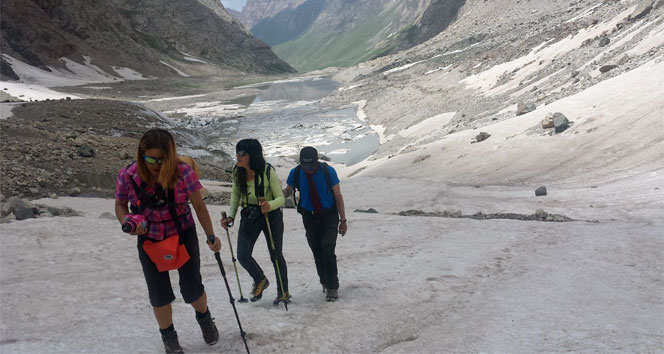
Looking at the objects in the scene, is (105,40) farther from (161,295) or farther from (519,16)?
(161,295)

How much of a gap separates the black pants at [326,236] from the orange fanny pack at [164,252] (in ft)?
5.97

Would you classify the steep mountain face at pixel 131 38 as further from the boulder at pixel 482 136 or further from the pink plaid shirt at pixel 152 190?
the pink plaid shirt at pixel 152 190

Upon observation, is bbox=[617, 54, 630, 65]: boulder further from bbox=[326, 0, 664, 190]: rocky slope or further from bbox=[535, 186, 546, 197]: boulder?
bbox=[535, 186, 546, 197]: boulder

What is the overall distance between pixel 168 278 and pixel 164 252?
1.17 ft

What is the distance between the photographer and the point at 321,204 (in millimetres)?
5254

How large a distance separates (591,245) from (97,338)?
20.6 feet

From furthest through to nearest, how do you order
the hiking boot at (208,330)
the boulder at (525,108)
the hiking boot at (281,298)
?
1. the boulder at (525,108)
2. the hiking boot at (281,298)
3. the hiking boot at (208,330)

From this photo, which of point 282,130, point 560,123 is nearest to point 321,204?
point 560,123

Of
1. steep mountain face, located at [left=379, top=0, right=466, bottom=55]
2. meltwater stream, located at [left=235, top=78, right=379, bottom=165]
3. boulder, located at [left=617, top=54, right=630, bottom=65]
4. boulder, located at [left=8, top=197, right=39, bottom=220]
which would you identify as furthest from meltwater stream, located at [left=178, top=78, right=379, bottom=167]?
steep mountain face, located at [left=379, top=0, right=466, bottom=55]

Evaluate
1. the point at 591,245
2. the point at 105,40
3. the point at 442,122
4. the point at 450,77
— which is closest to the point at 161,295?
the point at 591,245

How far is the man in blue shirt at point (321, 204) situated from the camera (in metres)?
5.21

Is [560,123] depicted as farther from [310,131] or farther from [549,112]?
[310,131]

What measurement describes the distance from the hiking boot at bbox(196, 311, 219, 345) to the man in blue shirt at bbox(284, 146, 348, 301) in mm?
1487

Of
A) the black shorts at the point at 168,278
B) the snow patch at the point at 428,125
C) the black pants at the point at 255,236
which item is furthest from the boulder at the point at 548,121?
the black shorts at the point at 168,278
